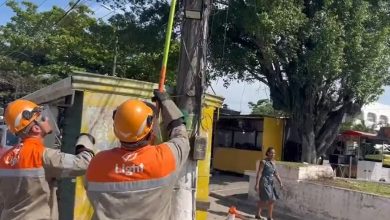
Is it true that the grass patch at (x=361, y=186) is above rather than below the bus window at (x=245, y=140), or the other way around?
below

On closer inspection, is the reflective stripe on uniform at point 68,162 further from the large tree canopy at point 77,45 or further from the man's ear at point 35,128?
the large tree canopy at point 77,45

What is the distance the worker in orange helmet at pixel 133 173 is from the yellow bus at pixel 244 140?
52.5 ft

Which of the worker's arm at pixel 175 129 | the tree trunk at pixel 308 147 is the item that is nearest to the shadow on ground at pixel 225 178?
the tree trunk at pixel 308 147

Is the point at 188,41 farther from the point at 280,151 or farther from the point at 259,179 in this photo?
the point at 280,151

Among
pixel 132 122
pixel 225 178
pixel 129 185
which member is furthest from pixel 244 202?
pixel 132 122

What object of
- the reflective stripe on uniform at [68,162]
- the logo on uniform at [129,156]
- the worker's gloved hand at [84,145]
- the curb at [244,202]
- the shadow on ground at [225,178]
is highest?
the worker's gloved hand at [84,145]

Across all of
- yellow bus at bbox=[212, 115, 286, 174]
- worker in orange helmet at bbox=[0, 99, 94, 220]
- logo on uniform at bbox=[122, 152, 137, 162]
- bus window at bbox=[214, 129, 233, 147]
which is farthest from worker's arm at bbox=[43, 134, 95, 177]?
bus window at bbox=[214, 129, 233, 147]

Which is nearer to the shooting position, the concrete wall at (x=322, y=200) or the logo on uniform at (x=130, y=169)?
the logo on uniform at (x=130, y=169)

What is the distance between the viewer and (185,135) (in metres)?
2.98

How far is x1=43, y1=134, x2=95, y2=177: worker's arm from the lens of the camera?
10.9 feet

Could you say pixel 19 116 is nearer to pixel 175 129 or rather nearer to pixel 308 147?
pixel 175 129

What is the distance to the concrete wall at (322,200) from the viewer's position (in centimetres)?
1072

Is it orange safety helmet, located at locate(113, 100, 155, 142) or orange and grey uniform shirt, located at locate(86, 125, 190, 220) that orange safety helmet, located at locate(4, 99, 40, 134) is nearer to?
orange and grey uniform shirt, located at locate(86, 125, 190, 220)

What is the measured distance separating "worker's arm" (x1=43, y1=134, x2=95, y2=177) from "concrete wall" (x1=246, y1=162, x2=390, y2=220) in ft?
27.7
